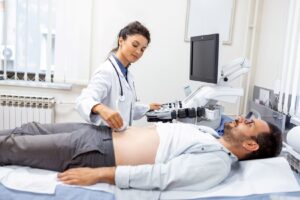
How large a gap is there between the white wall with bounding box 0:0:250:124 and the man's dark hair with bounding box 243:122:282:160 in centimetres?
131

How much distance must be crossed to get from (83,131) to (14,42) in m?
1.62

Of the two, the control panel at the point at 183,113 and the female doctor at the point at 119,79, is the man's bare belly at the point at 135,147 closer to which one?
the female doctor at the point at 119,79

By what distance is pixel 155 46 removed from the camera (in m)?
2.66

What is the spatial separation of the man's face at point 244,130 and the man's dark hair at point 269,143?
0.02 meters

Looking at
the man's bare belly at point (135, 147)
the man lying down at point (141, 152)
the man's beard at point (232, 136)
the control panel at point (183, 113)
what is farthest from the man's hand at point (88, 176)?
the control panel at point (183, 113)

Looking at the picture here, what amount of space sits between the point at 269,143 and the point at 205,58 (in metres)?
0.89

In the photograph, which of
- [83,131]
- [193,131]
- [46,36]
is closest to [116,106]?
[83,131]

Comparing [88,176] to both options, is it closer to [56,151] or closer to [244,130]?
[56,151]

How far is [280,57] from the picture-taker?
2.21m

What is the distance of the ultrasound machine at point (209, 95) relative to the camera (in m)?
1.96

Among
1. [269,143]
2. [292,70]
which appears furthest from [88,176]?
[292,70]

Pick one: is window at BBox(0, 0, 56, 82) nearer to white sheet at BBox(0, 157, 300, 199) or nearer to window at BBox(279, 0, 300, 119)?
white sheet at BBox(0, 157, 300, 199)

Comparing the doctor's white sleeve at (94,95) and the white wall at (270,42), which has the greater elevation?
the white wall at (270,42)

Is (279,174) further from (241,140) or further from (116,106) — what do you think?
(116,106)
